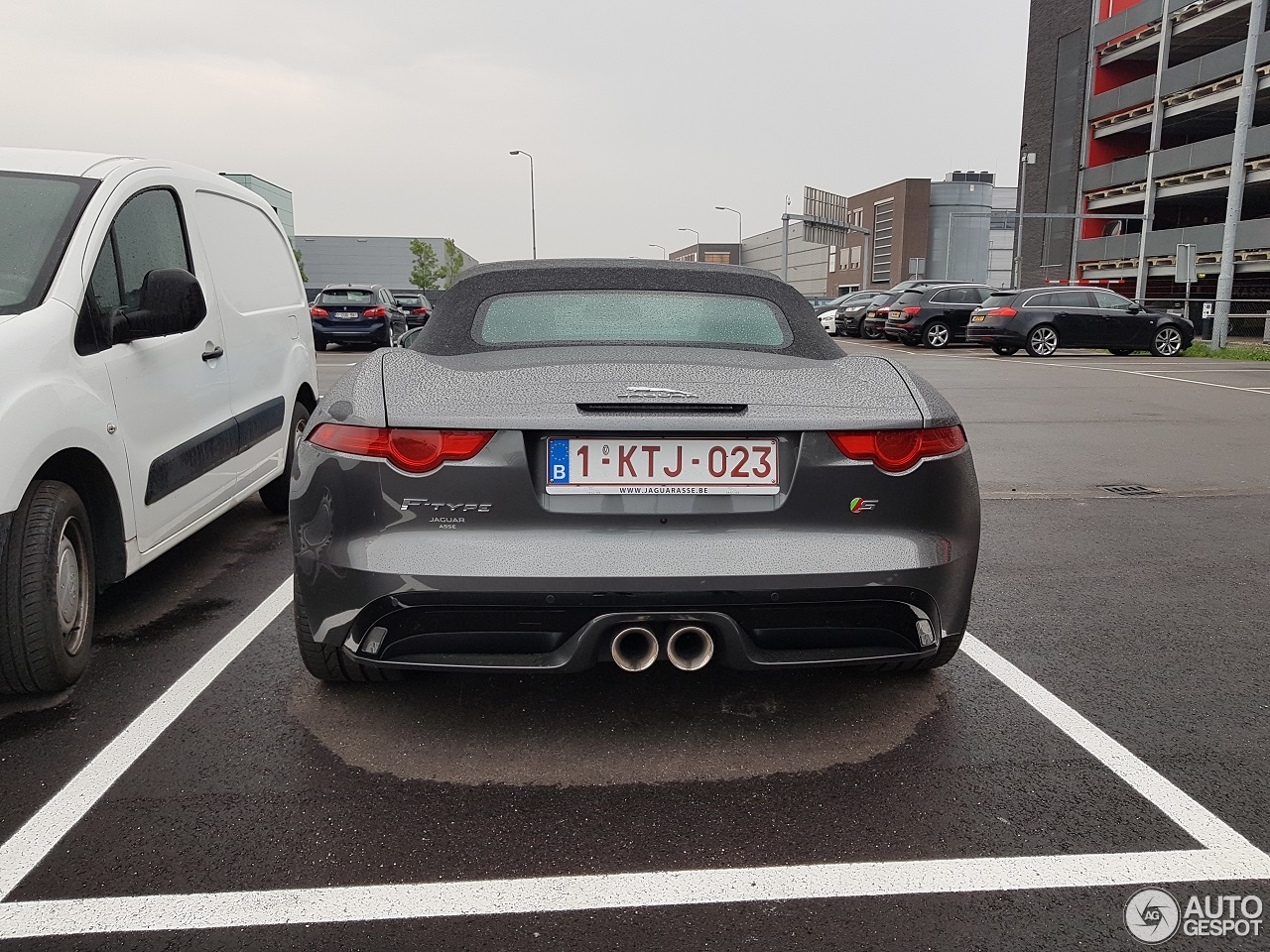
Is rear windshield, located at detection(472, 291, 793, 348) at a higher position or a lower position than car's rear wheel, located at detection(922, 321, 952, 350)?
higher

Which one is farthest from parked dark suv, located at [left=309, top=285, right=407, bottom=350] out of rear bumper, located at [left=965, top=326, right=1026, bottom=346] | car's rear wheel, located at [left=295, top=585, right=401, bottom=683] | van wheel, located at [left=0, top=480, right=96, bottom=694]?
car's rear wheel, located at [left=295, top=585, right=401, bottom=683]

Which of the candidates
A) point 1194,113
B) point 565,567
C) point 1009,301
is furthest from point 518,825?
point 1194,113

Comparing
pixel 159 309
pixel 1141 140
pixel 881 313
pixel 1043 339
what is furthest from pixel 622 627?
pixel 1141 140

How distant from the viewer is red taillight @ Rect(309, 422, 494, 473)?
Result: 8.89 feet

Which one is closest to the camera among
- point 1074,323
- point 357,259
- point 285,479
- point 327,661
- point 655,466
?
point 655,466

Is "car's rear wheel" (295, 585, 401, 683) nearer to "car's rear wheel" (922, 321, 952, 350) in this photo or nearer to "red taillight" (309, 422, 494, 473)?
"red taillight" (309, 422, 494, 473)

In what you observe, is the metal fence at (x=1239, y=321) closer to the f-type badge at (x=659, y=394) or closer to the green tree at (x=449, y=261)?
the f-type badge at (x=659, y=394)

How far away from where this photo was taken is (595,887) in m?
2.29

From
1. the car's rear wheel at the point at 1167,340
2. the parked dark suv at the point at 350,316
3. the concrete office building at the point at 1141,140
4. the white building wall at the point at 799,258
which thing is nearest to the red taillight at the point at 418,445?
the parked dark suv at the point at 350,316

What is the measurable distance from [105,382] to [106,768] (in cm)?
141

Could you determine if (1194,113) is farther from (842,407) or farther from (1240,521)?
(842,407)

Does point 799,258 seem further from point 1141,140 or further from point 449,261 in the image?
point 1141,140

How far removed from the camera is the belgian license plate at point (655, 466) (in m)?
2.70

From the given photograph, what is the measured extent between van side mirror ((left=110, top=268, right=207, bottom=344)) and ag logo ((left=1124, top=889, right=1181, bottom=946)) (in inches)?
139
